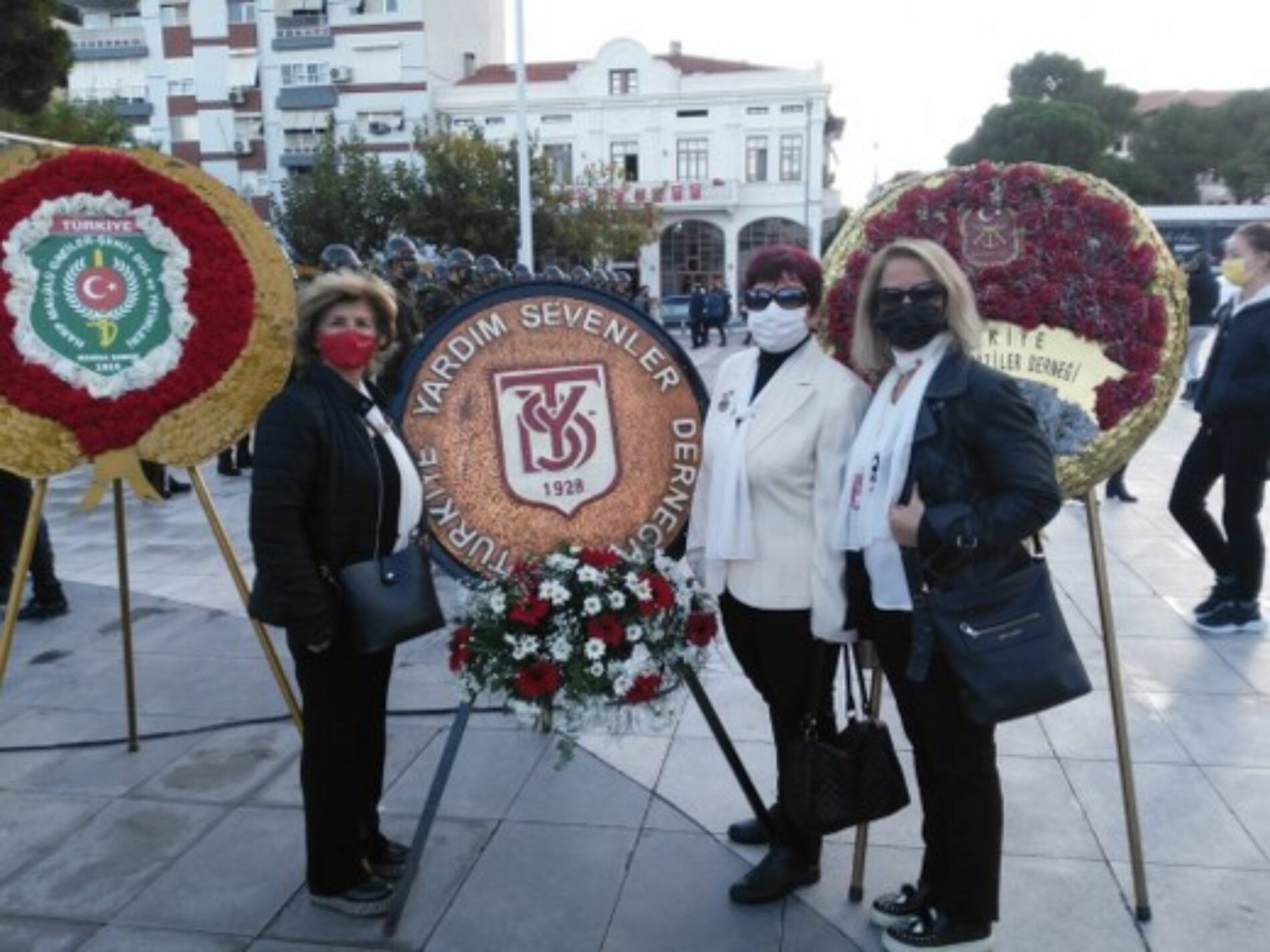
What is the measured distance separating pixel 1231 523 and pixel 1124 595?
89 centimetres

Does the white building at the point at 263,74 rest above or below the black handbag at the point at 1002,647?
above

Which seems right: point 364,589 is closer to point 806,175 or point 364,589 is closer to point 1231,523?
point 1231,523

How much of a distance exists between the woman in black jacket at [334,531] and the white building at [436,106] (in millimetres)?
41109

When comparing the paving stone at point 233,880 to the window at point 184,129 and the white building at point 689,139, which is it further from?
the window at point 184,129

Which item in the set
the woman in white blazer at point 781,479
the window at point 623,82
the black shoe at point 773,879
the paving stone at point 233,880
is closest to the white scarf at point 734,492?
the woman in white blazer at point 781,479

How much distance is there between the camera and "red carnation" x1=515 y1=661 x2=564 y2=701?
2727mm

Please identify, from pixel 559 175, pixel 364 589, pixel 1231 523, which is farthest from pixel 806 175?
pixel 364 589

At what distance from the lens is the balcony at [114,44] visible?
44.8 metres

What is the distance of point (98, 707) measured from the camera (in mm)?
4598

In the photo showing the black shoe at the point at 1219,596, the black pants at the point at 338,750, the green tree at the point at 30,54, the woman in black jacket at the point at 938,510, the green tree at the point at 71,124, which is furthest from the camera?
the green tree at the point at 71,124

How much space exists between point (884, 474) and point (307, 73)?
46711 millimetres

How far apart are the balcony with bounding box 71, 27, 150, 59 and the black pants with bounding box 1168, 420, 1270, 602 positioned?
49623 millimetres

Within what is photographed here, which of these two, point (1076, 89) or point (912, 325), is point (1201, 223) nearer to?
point (912, 325)

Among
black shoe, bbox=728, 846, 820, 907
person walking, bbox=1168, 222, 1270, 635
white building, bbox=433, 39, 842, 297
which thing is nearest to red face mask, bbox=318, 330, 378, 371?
black shoe, bbox=728, 846, 820, 907
